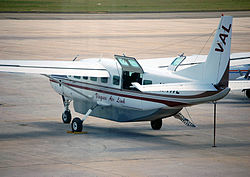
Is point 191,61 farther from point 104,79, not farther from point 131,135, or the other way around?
point 131,135

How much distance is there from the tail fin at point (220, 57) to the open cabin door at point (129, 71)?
264cm

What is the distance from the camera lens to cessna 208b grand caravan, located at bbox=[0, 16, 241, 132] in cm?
2030

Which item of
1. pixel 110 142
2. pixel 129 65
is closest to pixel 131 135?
pixel 110 142

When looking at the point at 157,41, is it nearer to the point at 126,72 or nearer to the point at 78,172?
the point at 126,72

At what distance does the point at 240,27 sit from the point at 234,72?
4552 cm

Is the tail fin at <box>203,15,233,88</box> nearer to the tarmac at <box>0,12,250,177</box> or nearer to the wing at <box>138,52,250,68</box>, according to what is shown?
the tarmac at <box>0,12,250,177</box>

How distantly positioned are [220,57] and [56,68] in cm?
588

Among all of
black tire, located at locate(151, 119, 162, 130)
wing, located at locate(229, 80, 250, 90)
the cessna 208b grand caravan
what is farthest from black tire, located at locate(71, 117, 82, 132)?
wing, located at locate(229, 80, 250, 90)

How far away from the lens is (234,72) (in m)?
31.9

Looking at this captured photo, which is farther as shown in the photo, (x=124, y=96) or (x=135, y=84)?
(x=124, y=96)

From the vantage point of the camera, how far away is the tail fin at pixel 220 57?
20281 millimetres

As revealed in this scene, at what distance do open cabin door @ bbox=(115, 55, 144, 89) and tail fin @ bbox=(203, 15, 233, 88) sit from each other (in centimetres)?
264

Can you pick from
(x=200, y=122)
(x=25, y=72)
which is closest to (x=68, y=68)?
(x=25, y=72)

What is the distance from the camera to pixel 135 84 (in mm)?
19594
